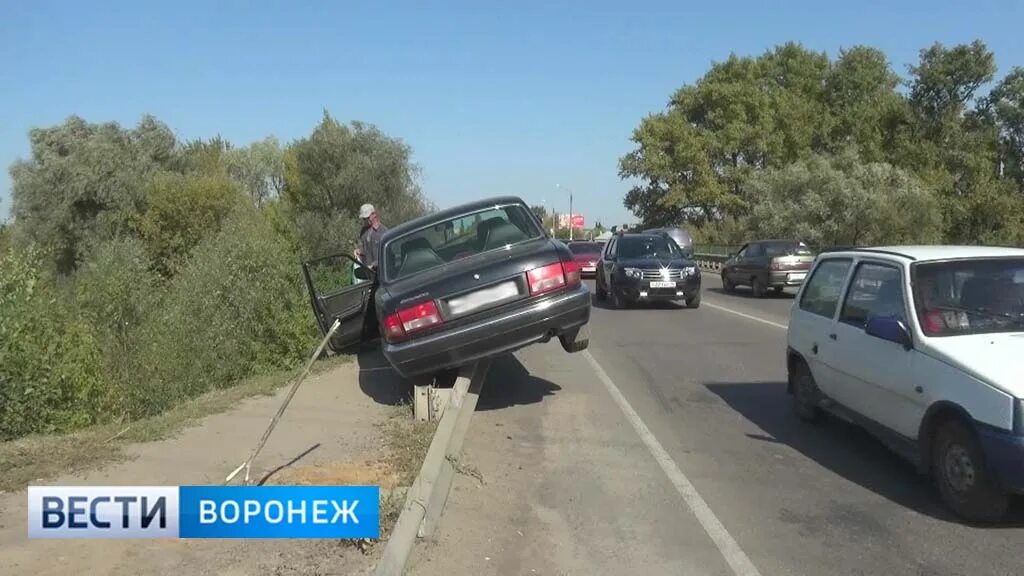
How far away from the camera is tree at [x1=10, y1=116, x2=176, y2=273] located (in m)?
39.2

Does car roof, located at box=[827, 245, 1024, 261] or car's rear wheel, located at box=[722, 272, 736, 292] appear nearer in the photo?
car roof, located at box=[827, 245, 1024, 261]

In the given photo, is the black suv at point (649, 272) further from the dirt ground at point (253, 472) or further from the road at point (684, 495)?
the dirt ground at point (253, 472)

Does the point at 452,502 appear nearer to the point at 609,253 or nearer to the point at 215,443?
the point at 215,443

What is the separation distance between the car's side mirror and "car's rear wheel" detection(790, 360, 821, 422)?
5.03ft

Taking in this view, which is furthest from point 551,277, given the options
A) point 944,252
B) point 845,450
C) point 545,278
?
point 944,252

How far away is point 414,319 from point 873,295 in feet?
12.3

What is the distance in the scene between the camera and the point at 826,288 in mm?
7773

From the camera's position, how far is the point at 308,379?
973 centimetres

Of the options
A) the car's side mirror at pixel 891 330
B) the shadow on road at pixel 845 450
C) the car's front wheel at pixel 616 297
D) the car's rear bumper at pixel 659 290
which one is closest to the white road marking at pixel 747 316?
the car's rear bumper at pixel 659 290

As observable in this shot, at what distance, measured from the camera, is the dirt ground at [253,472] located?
171 inches

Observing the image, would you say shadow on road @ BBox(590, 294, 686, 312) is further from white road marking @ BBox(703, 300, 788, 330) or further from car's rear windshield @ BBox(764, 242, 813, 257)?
car's rear windshield @ BBox(764, 242, 813, 257)

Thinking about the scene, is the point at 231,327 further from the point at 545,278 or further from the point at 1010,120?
the point at 1010,120

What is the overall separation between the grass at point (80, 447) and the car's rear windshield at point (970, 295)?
18.5 ft

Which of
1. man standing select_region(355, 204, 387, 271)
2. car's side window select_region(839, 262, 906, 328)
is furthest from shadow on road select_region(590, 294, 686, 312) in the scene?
car's side window select_region(839, 262, 906, 328)
